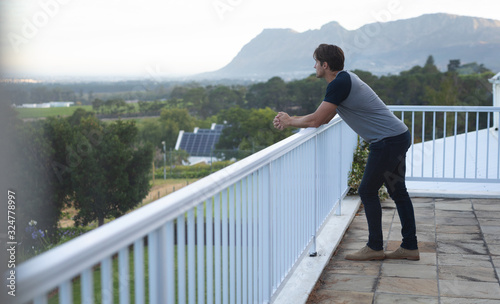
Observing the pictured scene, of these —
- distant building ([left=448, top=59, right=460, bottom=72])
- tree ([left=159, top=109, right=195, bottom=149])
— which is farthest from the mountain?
tree ([left=159, top=109, right=195, bottom=149])

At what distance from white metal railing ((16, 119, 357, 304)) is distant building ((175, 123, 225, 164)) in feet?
283

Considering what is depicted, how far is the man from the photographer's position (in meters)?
3.36

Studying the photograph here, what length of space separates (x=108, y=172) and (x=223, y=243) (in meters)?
59.5

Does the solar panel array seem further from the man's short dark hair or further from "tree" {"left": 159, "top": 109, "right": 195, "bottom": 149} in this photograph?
the man's short dark hair

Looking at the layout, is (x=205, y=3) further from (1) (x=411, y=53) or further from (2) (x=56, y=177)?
(2) (x=56, y=177)

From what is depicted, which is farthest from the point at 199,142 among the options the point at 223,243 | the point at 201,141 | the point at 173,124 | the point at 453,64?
the point at 223,243

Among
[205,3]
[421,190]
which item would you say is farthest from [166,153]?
[421,190]

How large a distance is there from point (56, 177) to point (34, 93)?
19763mm

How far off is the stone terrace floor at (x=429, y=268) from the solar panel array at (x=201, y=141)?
279ft

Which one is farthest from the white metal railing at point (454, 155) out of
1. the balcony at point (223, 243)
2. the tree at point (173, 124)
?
the tree at point (173, 124)

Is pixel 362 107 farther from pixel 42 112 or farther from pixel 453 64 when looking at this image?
pixel 453 64

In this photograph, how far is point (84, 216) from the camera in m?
57.7

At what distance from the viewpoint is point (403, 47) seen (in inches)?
3371

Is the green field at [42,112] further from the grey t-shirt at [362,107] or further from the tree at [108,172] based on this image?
the grey t-shirt at [362,107]
